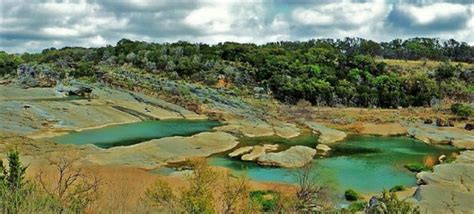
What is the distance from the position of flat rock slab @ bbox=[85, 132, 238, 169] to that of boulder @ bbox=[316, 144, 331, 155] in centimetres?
963

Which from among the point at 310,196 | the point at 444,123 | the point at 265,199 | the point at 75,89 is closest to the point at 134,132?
the point at 75,89

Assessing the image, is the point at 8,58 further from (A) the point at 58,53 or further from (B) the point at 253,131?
(B) the point at 253,131

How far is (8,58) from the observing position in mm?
139500

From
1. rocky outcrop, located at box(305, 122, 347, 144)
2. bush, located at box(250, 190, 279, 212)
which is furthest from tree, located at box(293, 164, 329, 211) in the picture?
rocky outcrop, located at box(305, 122, 347, 144)

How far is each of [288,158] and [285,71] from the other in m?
61.8

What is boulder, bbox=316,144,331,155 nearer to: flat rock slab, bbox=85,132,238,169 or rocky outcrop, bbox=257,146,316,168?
rocky outcrop, bbox=257,146,316,168

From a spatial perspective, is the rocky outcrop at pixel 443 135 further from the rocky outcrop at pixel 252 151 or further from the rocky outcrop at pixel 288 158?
the rocky outcrop at pixel 252 151

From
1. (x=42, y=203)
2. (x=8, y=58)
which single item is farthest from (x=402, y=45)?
(x=42, y=203)

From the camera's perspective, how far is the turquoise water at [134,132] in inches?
2491

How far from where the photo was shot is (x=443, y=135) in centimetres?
7319

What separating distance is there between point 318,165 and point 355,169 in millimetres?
3623

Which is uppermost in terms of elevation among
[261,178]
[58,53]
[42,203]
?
[58,53]

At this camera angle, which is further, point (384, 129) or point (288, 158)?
point (384, 129)

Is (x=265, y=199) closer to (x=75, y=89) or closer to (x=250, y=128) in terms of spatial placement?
(x=250, y=128)
